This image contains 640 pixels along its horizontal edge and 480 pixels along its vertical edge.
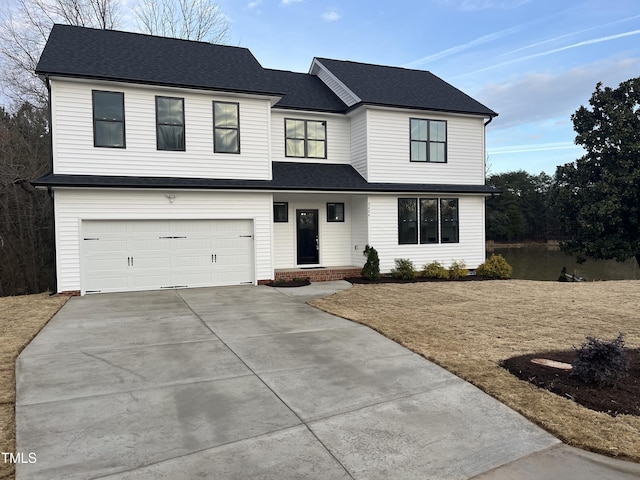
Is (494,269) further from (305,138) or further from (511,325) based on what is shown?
(511,325)

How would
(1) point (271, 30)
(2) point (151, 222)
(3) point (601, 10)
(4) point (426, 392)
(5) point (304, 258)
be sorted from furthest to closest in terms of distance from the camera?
(1) point (271, 30) < (5) point (304, 258) < (3) point (601, 10) < (2) point (151, 222) < (4) point (426, 392)

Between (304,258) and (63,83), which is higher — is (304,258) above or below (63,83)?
below

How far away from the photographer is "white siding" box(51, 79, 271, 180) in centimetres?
1170

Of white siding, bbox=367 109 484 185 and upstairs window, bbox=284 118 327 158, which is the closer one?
white siding, bbox=367 109 484 185

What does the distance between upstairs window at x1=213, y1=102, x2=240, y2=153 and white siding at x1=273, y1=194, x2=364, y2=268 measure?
254cm

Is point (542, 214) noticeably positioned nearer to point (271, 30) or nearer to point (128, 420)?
point (271, 30)

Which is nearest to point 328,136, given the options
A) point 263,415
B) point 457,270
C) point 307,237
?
point 307,237

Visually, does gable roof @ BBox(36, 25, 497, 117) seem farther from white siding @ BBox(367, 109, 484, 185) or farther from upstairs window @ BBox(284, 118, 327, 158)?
upstairs window @ BBox(284, 118, 327, 158)

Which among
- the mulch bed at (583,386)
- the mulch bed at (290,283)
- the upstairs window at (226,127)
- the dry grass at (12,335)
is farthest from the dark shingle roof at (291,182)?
the mulch bed at (583,386)

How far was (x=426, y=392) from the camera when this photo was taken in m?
4.80

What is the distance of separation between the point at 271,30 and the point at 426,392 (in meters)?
16.7

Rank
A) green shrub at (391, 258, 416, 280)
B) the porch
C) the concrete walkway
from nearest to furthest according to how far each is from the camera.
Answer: the concrete walkway < the porch < green shrub at (391, 258, 416, 280)

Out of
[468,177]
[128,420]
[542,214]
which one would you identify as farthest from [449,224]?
[542,214]

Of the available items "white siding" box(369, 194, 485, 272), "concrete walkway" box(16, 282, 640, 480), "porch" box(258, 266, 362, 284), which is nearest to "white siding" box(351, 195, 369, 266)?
"white siding" box(369, 194, 485, 272)
